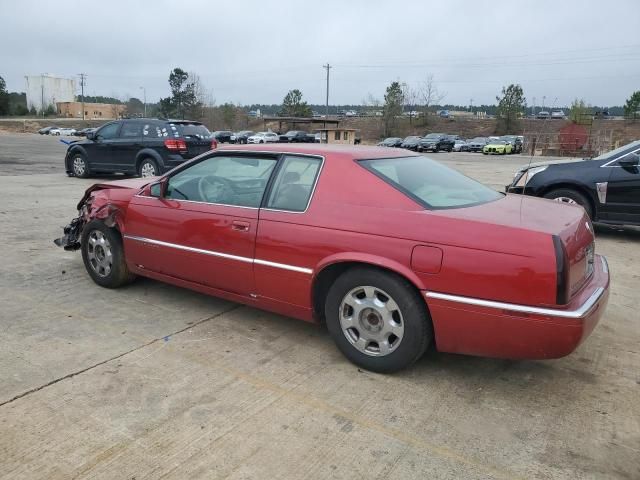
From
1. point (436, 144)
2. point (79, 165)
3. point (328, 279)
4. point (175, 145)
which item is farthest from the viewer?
point (436, 144)

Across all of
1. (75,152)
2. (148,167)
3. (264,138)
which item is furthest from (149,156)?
(264,138)

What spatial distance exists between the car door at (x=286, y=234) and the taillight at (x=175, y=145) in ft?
31.3

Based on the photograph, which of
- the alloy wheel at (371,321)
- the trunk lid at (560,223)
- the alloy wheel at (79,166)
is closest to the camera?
the trunk lid at (560,223)

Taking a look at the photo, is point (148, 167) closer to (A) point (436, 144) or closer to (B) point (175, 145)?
(B) point (175, 145)

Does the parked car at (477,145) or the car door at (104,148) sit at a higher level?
the parked car at (477,145)

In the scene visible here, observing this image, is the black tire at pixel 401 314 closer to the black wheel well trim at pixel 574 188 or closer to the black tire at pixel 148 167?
the black wheel well trim at pixel 574 188

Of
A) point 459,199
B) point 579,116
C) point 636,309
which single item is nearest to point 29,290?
point 459,199

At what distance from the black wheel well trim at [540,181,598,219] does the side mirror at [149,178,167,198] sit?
6023 mm

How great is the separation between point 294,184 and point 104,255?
7.32 ft

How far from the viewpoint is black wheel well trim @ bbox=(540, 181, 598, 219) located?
7719mm

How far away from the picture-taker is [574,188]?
25.9 feet

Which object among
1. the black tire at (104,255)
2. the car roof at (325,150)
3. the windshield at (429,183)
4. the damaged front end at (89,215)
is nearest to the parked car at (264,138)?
the damaged front end at (89,215)

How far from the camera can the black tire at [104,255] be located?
4762 millimetres

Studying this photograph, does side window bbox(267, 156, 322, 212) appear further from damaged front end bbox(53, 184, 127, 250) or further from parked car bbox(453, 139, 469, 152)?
parked car bbox(453, 139, 469, 152)
